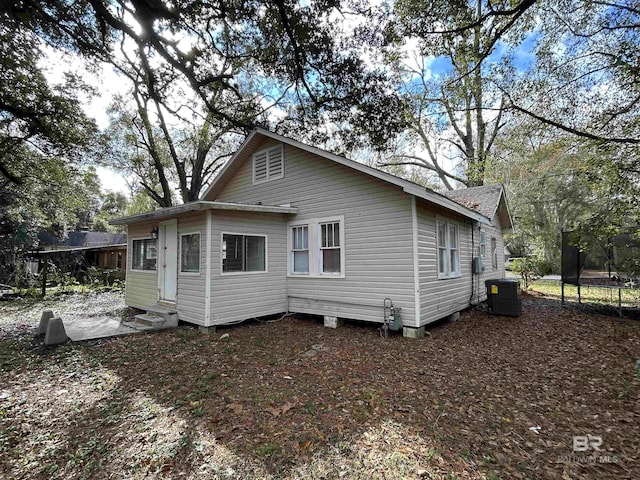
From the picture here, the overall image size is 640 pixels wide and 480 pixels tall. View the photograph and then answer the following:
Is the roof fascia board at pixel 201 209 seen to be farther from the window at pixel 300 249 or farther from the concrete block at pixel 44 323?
the concrete block at pixel 44 323

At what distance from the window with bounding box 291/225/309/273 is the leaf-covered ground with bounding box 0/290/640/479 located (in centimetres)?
238

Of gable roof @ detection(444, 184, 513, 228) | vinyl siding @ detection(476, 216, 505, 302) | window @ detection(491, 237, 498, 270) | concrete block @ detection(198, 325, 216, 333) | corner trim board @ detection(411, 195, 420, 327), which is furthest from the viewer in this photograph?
window @ detection(491, 237, 498, 270)

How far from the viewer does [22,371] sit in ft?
16.0

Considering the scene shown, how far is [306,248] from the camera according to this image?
8.45 metres

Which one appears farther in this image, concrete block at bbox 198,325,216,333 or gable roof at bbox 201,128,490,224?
concrete block at bbox 198,325,216,333

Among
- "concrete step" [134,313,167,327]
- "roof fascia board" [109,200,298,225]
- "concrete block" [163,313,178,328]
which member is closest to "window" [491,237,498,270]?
"roof fascia board" [109,200,298,225]

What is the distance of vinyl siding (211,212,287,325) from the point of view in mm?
7141

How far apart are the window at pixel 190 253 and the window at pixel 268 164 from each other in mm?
Answer: 3090

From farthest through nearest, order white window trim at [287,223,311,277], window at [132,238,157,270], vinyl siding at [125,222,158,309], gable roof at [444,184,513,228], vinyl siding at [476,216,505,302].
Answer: gable roof at [444,184,513,228], vinyl siding at [476,216,505,302], window at [132,238,157,270], vinyl siding at [125,222,158,309], white window trim at [287,223,311,277]

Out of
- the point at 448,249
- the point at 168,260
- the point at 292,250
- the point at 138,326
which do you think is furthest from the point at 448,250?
the point at 138,326

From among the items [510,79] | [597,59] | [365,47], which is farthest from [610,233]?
[365,47]

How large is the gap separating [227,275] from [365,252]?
3.36m

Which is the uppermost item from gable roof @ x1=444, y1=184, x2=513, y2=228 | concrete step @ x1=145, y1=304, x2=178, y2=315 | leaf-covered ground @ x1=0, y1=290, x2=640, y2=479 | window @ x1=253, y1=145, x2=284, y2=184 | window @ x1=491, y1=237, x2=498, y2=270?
window @ x1=253, y1=145, x2=284, y2=184

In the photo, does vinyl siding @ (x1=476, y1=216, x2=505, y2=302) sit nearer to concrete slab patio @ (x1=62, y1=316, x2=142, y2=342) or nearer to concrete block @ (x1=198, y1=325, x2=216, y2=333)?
concrete block @ (x1=198, y1=325, x2=216, y2=333)
